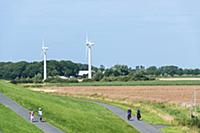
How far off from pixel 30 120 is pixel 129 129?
970 cm

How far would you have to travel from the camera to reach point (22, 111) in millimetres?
63094

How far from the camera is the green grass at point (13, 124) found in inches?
2013

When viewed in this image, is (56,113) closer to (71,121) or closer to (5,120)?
(71,121)

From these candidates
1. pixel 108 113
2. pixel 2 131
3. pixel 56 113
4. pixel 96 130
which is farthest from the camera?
pixel 108 113

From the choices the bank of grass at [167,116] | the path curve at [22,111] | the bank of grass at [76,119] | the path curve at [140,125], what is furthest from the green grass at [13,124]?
the bank of grass at [167,116]

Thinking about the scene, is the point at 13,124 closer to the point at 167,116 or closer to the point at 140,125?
the point at 140,125

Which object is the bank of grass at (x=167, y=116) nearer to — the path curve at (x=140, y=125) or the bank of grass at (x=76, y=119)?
the path curve at (x=140, y=125)

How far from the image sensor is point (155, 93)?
119 metres

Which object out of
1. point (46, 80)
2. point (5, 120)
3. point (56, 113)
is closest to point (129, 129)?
point (56, 113)

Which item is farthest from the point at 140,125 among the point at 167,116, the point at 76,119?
the point at 167,116

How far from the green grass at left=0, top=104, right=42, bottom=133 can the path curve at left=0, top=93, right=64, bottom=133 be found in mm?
858

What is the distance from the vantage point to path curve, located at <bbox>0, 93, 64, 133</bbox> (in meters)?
54.1

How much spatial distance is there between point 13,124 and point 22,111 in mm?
9579

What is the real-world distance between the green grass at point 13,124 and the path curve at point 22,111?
0.86 meters
